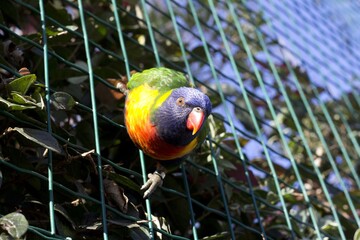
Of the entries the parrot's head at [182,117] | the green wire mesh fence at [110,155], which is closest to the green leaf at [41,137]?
the green wire mesh fence at [110,155]

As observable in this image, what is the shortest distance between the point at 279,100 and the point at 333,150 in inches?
16.3

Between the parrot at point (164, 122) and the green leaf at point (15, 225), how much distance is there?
0.50 meters

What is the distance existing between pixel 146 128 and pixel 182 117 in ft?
0.36

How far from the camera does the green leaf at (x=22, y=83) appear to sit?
1.42 m

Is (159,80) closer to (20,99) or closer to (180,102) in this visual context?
(180,102)

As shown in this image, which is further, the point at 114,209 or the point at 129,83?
the point at 129,83

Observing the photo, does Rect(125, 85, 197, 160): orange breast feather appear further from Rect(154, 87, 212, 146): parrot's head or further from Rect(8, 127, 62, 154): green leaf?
Rect(8, 127, 62, 154): green leaf

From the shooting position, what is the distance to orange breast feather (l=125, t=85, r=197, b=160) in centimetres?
166

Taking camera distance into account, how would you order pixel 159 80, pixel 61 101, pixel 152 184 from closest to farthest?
1. pixel 61 101
2. pixel 152 184
3. pixel 159 80

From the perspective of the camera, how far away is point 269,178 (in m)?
2.20

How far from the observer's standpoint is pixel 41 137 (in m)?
1.37

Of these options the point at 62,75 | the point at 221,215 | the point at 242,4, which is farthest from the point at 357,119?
the point at 62,75

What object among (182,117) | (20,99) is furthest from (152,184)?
(20,99)

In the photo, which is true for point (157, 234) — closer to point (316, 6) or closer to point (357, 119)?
point (357, 119)
